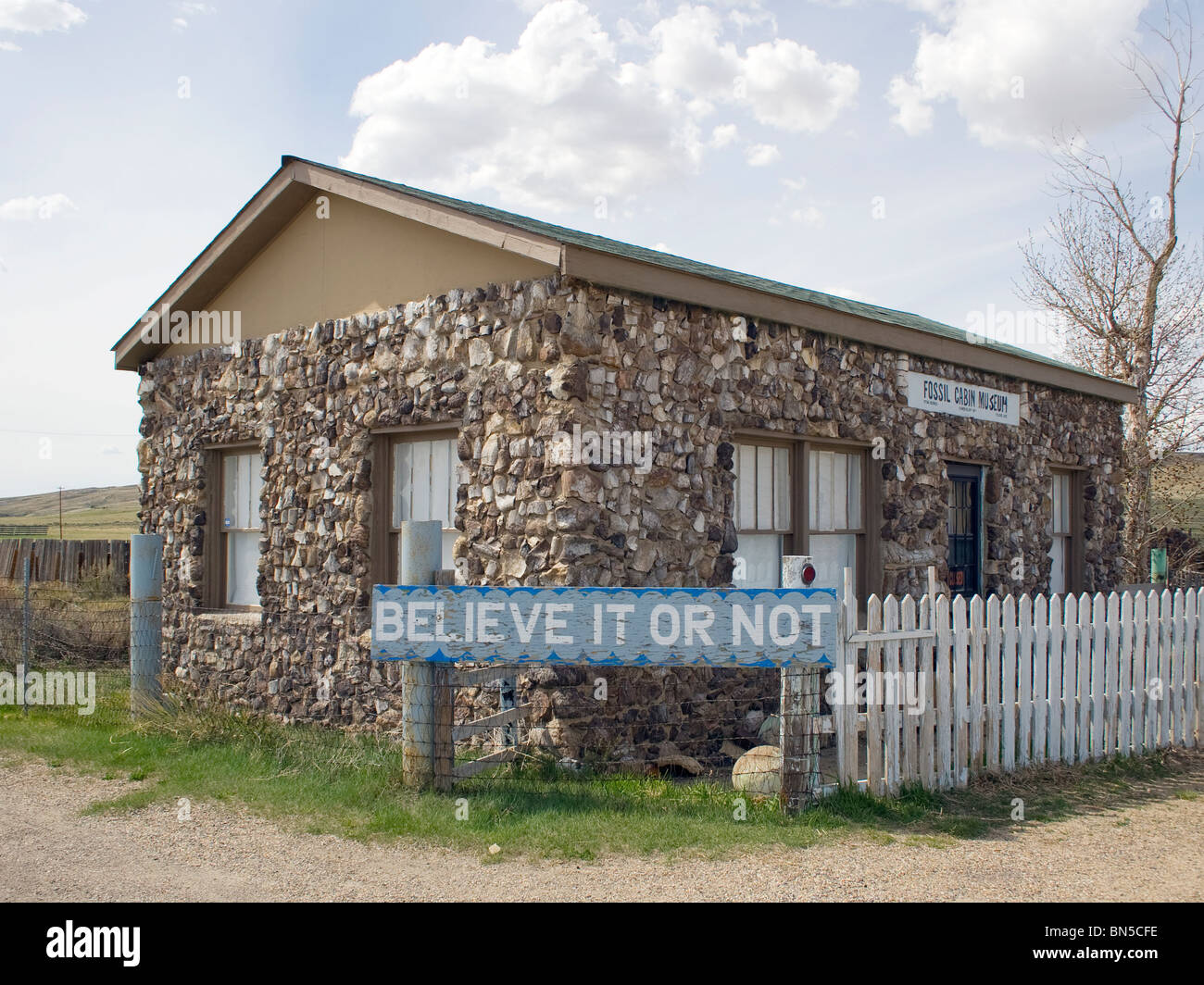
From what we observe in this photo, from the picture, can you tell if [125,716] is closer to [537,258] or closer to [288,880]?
[288,880]

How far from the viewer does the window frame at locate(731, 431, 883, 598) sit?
904cm

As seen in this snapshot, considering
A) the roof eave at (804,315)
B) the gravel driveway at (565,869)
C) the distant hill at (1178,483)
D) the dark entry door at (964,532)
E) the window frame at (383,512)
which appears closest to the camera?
the gravel driveway at (565,869)

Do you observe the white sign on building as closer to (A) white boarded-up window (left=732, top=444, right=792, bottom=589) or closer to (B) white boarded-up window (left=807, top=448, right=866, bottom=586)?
(B) white boarded-up window (left=807, top=448, right=866, bottom=586)

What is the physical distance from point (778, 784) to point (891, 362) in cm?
529

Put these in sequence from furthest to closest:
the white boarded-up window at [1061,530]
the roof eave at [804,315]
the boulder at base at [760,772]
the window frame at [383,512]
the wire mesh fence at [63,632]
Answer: the white boarded-up window at [1061,530], the wire mesh fence at [63,632], the window frame at [383,512], the roof eave at [804,315], the boulder at base at [760,772]

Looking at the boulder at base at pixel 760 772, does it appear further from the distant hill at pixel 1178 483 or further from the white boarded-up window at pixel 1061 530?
the distant hill at pixel 1178 483

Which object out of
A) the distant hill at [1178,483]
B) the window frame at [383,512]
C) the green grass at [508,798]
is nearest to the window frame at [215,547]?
the green grass at [508,798]

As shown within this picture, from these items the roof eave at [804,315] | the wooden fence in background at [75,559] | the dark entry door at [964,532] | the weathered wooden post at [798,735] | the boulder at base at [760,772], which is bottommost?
the boulder at base at [760,772]

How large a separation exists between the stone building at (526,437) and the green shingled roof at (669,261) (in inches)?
3.3

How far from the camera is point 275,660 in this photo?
9984 mm

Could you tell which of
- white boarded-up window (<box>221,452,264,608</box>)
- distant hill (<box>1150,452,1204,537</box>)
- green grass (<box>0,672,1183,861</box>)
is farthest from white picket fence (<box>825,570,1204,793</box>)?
distant hill (<box>1150,452,1204,537</box>)

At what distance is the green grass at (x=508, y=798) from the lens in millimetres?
5809

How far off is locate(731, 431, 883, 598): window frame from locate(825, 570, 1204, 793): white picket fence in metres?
1.43

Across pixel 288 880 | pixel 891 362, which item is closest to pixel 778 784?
pixel 288 880
